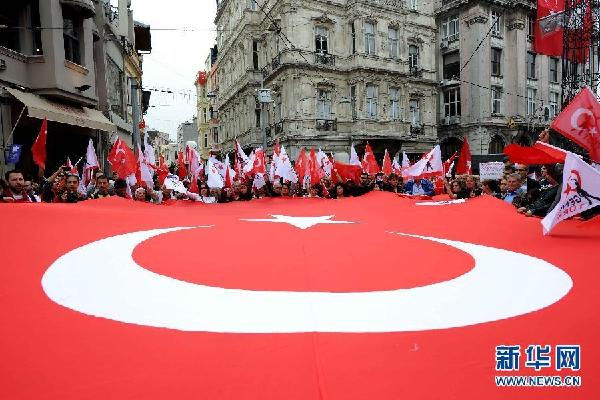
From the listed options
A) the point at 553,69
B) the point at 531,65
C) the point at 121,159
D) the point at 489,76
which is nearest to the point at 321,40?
the point at 489,76

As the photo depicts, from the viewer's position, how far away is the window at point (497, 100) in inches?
1553

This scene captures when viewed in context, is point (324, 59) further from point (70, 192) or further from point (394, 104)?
point (70, 192)

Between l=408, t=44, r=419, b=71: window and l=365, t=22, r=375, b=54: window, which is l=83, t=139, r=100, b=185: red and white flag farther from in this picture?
l=408, t=44, r=419, b=71: window

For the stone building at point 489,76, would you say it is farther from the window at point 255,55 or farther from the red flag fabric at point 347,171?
the red flag fabric at point 347,171

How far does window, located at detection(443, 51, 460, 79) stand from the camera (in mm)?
39866

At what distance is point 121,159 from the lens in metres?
10.4

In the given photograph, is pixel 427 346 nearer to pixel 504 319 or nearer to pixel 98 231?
pixel 504 319

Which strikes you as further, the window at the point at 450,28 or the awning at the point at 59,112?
the window at the point at 450,28

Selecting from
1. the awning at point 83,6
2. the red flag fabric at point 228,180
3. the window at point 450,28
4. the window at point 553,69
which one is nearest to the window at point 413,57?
the window at point 450,28

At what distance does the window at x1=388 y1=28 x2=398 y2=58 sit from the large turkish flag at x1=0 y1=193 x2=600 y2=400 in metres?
33.3

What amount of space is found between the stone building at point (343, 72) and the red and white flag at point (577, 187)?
1058 inches

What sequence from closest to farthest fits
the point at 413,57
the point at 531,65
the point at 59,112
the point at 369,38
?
the point at 59,112 → the point at 369,38 → the point at 413,57 → the point at 531,65

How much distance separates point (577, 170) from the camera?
14.6ft

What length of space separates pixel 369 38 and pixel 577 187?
108ft
